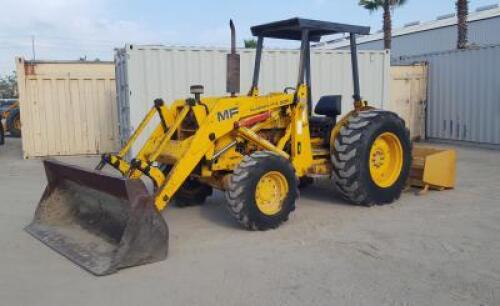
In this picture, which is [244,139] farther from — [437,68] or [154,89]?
[437,68]

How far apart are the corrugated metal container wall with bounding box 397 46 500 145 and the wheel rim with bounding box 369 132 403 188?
7.23m

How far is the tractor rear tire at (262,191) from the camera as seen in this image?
5.76 meters

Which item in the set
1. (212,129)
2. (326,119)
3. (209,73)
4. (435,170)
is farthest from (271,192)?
(209,73)

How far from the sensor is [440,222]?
20.9 feet

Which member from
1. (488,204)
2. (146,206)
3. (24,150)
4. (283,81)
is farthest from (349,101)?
(146,206)

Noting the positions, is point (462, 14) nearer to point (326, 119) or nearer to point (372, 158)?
point (326, 119)

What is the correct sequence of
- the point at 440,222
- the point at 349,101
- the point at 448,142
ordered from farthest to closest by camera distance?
1. the point at 448,142
2. the point at 349,101
3. the point at 440,222

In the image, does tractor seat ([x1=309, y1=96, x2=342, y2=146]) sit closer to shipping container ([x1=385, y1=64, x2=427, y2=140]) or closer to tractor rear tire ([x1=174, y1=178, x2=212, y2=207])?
tractor rear tire ([x1=174, y1=178, x2=212, y2=207])

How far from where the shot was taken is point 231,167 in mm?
6512

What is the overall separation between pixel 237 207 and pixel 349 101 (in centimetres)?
825

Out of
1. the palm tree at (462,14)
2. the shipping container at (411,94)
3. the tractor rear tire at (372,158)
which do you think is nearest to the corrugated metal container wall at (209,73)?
the shipping container at (411,94)

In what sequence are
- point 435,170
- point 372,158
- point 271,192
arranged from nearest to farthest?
point 271,192, point 372,158, point 435,170

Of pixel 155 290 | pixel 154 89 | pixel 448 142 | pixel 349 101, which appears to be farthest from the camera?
pixel 448 142

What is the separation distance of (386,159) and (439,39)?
83.7 ft
